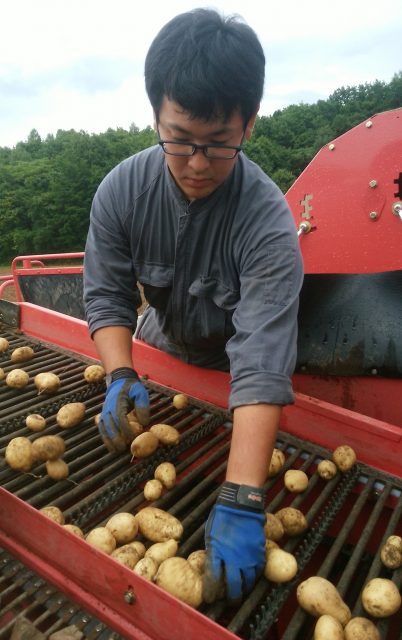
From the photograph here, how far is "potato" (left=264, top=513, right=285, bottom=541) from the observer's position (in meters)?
A: 1.68

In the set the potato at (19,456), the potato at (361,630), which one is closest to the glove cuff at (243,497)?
the potato at (361,630)

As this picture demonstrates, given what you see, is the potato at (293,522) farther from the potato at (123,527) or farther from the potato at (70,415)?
the potato at (70,415)

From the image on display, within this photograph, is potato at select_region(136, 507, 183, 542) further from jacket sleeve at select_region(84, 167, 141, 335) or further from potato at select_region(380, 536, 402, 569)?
jacket sleeve at select_region(84, 167, 141, 335)

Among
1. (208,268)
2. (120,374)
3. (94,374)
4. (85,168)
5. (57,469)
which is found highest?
(85,168)

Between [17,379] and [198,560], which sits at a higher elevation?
[17,379]

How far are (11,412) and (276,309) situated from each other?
1.40 meters

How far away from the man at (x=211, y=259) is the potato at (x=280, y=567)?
52 millimetres

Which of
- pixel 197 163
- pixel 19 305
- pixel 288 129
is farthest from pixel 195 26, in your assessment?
pixel 288 129

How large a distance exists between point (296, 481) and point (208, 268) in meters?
0.92

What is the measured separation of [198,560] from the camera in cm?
152

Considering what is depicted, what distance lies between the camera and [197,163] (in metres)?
1.70

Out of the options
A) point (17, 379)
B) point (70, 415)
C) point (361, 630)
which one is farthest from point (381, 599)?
point (17, 379)

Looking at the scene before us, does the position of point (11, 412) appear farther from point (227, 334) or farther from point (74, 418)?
point (227, 334)

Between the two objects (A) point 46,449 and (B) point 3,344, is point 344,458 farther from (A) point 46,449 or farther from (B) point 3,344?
(B) point 3,344
